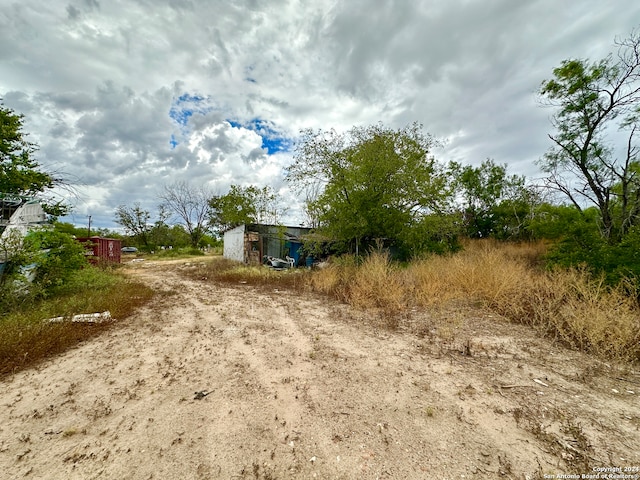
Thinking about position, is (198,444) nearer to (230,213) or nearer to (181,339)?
(181,339)

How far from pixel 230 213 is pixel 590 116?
22575 mm

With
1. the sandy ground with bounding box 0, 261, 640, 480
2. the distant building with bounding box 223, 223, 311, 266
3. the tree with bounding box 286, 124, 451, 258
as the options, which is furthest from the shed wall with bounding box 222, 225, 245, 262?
the sandy ground with bounding box 0, 261, 640, 480

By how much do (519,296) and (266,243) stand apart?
1253 centimetres

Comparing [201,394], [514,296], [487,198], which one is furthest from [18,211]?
[487,198]

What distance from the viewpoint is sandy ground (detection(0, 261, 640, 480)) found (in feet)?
5.96

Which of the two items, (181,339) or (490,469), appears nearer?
(490,469)

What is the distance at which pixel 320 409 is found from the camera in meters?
2.39

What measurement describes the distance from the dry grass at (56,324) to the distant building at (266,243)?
770 cm

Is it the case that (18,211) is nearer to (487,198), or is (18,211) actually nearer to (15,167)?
(15,167)

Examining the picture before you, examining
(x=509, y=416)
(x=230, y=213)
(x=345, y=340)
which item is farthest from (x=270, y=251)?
(x=509, y=416)

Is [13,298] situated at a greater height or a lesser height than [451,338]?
greater

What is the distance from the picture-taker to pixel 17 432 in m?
2.14

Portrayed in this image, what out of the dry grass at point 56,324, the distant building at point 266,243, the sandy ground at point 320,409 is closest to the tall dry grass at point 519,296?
the sandy ground at point 320,409

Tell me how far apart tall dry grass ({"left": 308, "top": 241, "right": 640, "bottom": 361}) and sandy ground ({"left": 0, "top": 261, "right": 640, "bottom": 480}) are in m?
0.50
